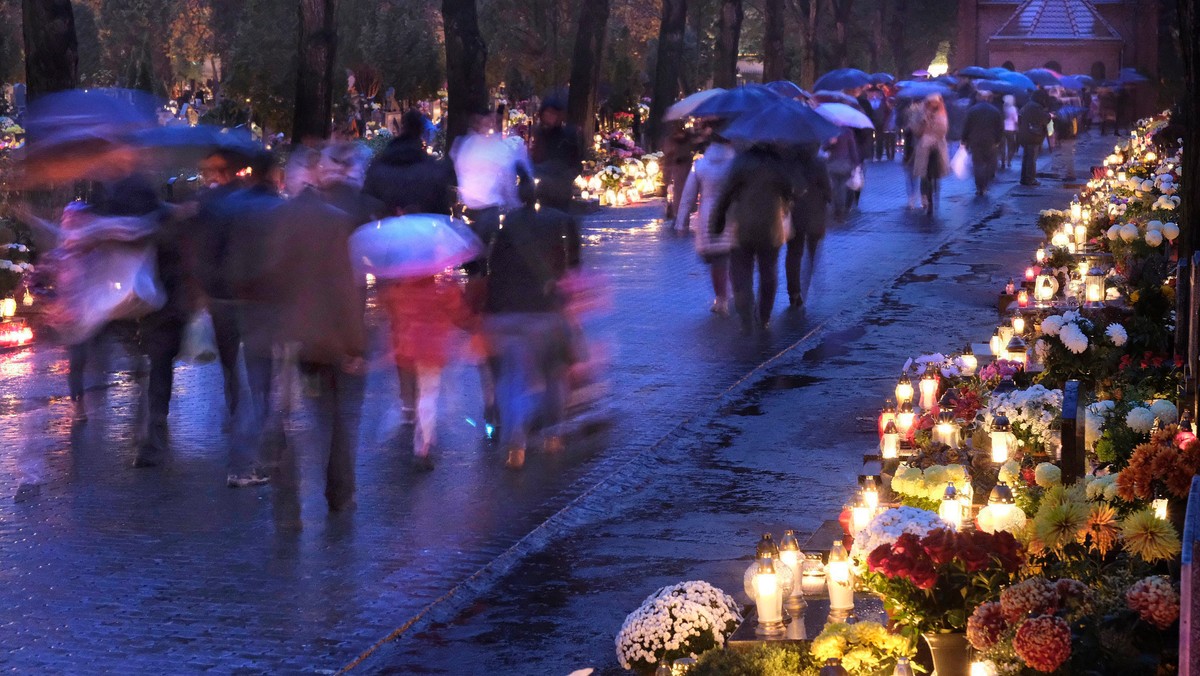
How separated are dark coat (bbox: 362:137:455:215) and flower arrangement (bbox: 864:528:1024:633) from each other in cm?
588

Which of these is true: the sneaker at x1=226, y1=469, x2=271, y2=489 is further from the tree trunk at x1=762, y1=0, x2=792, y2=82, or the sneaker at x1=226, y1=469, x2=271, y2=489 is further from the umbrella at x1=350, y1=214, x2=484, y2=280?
the tree trunk at x1=762, y1=0, x2=792, y2=82

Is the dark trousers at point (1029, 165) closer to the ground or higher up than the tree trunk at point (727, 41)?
closer to the ground

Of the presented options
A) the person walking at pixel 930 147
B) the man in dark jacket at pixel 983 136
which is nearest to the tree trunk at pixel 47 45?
the person walking at pixel 930 147

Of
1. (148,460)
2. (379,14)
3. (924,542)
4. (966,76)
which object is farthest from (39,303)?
(966,76)

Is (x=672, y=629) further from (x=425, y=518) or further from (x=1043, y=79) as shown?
(x=1043, y=79)

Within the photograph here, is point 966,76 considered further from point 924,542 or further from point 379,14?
point 924,542

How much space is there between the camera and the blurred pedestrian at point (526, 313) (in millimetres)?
9367

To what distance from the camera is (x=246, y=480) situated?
29.7 feet

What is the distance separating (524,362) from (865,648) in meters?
4.36

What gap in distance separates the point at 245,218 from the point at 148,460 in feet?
6.03

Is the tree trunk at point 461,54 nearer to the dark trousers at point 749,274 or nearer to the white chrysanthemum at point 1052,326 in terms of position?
the dark trousers at point 749,274

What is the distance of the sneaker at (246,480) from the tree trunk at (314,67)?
12631 millimetres

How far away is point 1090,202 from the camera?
1936 cm

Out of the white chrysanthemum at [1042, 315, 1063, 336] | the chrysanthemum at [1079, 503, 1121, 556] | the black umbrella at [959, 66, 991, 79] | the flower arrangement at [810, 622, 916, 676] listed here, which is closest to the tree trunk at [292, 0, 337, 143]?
the white chrysanthemum at [1042, 315, 1063, 336]
